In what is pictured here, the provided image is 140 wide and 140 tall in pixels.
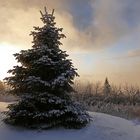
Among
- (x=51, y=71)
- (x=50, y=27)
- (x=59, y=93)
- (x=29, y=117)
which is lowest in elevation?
(x=29, y=117)

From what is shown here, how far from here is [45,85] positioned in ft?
45.0

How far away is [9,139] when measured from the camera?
42.3 feet

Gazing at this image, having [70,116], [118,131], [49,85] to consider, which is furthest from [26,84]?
[118,131]

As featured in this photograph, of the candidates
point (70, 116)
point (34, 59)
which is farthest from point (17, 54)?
point (70, 116)

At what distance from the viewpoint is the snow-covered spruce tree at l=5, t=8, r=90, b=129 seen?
1372cm

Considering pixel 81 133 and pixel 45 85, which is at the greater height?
pixel 45 85

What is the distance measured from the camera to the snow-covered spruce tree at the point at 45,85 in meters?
13.7

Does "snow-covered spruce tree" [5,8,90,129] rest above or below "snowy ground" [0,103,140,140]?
above

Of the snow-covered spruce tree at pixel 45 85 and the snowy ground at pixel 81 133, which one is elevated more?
the snow-covered spruce tree at pixel 45 85

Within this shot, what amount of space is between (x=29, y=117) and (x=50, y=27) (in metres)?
3.86

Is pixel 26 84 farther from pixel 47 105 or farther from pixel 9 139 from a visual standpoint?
pixel 9 139

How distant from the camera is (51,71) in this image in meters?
14.3

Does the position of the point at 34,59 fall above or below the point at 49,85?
above

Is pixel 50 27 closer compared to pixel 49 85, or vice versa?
pixel 49 85
